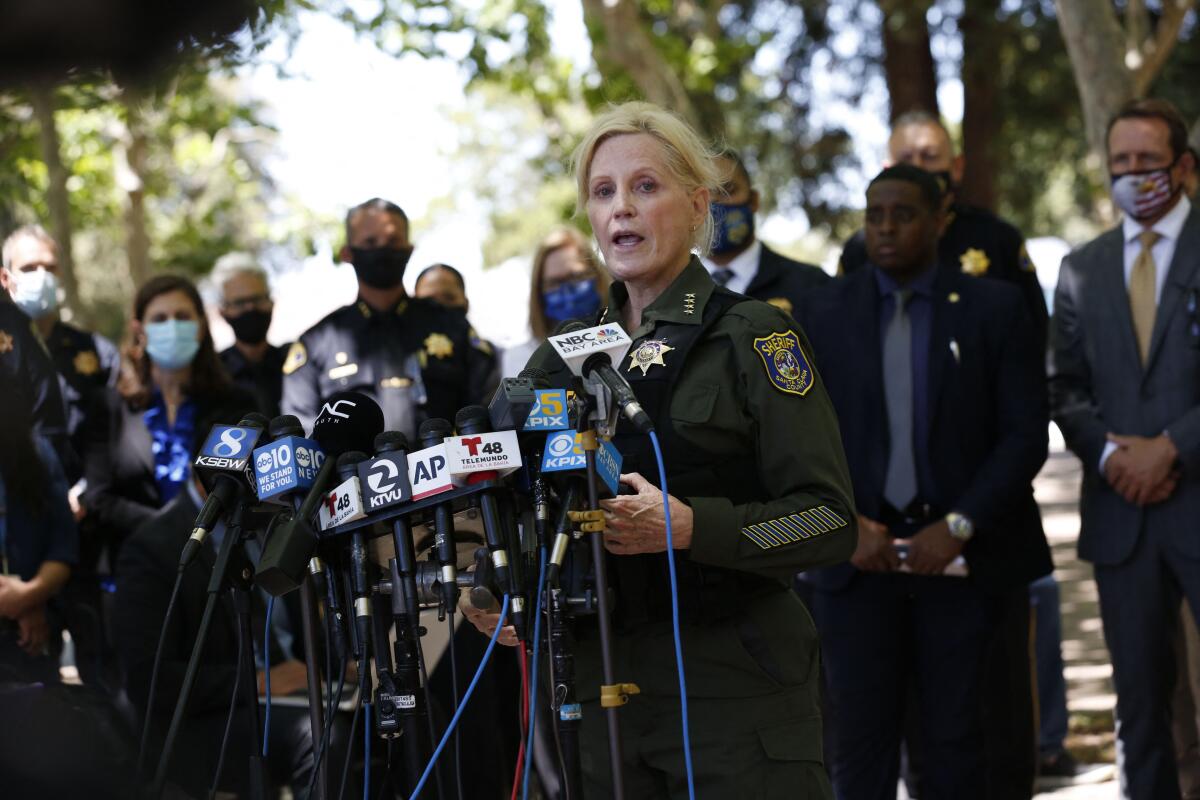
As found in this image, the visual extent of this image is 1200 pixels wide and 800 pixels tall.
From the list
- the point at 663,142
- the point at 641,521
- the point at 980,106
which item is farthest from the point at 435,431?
the point at 980,106

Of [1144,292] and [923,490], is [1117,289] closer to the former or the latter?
[1144,292]

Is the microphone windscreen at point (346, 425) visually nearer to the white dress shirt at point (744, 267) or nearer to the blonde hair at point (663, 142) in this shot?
the blonde hair at point (663, 142)

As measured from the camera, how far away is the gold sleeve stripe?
3.01 metres

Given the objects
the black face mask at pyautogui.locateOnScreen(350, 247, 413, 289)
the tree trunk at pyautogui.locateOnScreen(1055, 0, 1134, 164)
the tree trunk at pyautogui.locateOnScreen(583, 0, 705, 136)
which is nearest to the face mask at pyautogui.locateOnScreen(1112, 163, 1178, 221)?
the tree trunk at pyautogui.locateOnScreen(1055, 0, 1134, 164)

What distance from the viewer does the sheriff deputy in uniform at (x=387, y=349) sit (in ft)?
22.2

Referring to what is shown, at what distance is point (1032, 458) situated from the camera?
519 centimetres

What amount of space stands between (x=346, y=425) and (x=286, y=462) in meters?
0.17

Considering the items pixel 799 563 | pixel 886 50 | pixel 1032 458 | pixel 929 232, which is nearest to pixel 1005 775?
pixel 1032 458

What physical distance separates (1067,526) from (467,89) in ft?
25.9

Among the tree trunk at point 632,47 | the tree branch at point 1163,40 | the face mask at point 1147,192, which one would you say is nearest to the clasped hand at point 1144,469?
the face mask at point 1147,192

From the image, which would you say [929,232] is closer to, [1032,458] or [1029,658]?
[1032,458]

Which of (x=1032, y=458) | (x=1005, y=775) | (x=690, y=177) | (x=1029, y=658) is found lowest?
(x=1005, y=775)

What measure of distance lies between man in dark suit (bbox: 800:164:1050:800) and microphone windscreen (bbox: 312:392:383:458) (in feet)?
7.69

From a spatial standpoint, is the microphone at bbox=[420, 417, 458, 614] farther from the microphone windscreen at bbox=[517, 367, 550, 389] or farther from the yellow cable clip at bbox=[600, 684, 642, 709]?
the yellow cable clip at bbox=[600, 684, 642, 709]
